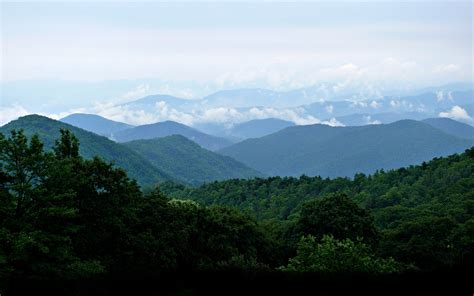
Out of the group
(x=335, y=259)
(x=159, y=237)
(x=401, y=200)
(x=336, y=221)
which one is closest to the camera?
(x=335, y=259)

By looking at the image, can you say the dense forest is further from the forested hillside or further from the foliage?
the forested hillside

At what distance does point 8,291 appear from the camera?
11.3 meters

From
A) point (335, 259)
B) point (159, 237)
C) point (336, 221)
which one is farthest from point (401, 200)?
point (159, 237)

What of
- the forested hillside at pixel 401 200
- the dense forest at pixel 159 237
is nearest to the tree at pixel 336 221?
the dense forest at pixel 159 237

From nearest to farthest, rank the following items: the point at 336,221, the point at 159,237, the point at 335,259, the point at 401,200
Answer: the point at 335,259 → the point at 159,237 → the point at 336,221 → the point at 401,200

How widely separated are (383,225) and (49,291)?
6003 cm

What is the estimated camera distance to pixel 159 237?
114 feet

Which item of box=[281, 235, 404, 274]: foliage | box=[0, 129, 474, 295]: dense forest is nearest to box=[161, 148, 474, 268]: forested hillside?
box=[0, 129, 474, 295]: dense forest

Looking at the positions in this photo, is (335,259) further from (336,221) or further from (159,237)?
(336,221)

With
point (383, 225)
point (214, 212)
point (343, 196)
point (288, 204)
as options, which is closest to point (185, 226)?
point (214, 212)

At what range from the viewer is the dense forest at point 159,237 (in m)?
12.6

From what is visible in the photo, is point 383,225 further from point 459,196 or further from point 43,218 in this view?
point 43,218

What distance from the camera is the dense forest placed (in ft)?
41.4

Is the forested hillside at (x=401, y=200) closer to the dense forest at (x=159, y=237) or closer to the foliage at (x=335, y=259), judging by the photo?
the dense forest at (x=159, y=237)
